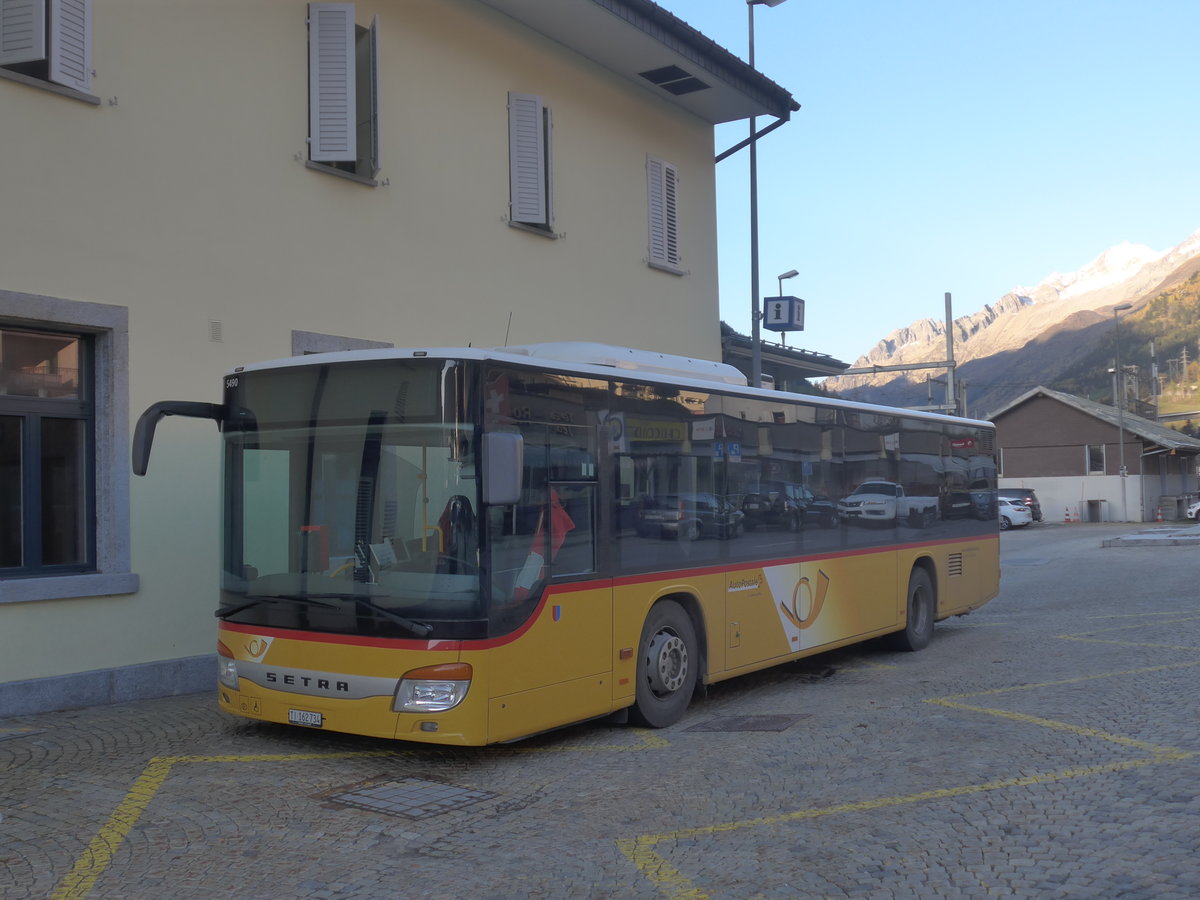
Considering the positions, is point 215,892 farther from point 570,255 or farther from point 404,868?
point 570,255

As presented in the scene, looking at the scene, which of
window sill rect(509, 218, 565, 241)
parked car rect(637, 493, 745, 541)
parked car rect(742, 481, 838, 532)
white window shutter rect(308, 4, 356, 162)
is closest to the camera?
parked car rect(637, 493, 745, 541)

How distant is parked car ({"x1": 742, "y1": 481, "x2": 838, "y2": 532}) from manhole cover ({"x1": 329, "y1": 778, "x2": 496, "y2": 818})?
3801 millimetres

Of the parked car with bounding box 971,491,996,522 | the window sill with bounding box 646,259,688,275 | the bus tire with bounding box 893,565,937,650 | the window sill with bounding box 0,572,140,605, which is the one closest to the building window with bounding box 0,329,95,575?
the window sill with bounding box 0,572,140,605

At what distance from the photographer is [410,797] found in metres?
6.47

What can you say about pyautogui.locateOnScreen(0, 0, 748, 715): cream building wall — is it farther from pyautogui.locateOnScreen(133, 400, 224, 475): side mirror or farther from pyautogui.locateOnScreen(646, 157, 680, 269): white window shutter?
pyautogui.locateOnScreen(133, 400, 224, 475): side mirror

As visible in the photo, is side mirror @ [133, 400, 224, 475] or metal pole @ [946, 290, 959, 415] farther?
metal pole @ [946, 290, 959, 415]

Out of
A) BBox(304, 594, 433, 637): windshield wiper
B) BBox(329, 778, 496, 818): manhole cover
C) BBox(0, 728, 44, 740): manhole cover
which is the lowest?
BBox(329, 778, 496, 818): manhole cover

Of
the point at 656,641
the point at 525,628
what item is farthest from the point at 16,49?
the point at 656,641

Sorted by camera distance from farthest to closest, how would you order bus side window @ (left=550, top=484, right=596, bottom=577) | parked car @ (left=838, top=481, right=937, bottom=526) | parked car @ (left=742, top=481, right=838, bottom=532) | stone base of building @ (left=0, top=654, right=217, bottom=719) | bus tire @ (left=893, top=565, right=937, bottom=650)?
bus tire @ (left=893, top=565, right=937, bottom=650)
parked car @ (left=838, top=481, right=937, bottom=526)
parked car @ (left=742, top=481, right=838, bottom=532)
stone base of building @ (left=0, top=654, right=217, bottom=719)
bus side window @ (left=550, top=484, right=596, bottom=577)

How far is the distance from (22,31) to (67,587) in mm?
4517

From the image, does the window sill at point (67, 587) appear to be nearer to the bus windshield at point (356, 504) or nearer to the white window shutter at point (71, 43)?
the bus windshield at point (356, 504)

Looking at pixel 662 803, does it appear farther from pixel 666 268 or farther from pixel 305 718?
pixel 666 268

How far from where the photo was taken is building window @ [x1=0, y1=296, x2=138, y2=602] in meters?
9.12

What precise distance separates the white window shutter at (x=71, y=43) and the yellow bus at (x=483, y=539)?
3.57 metres
